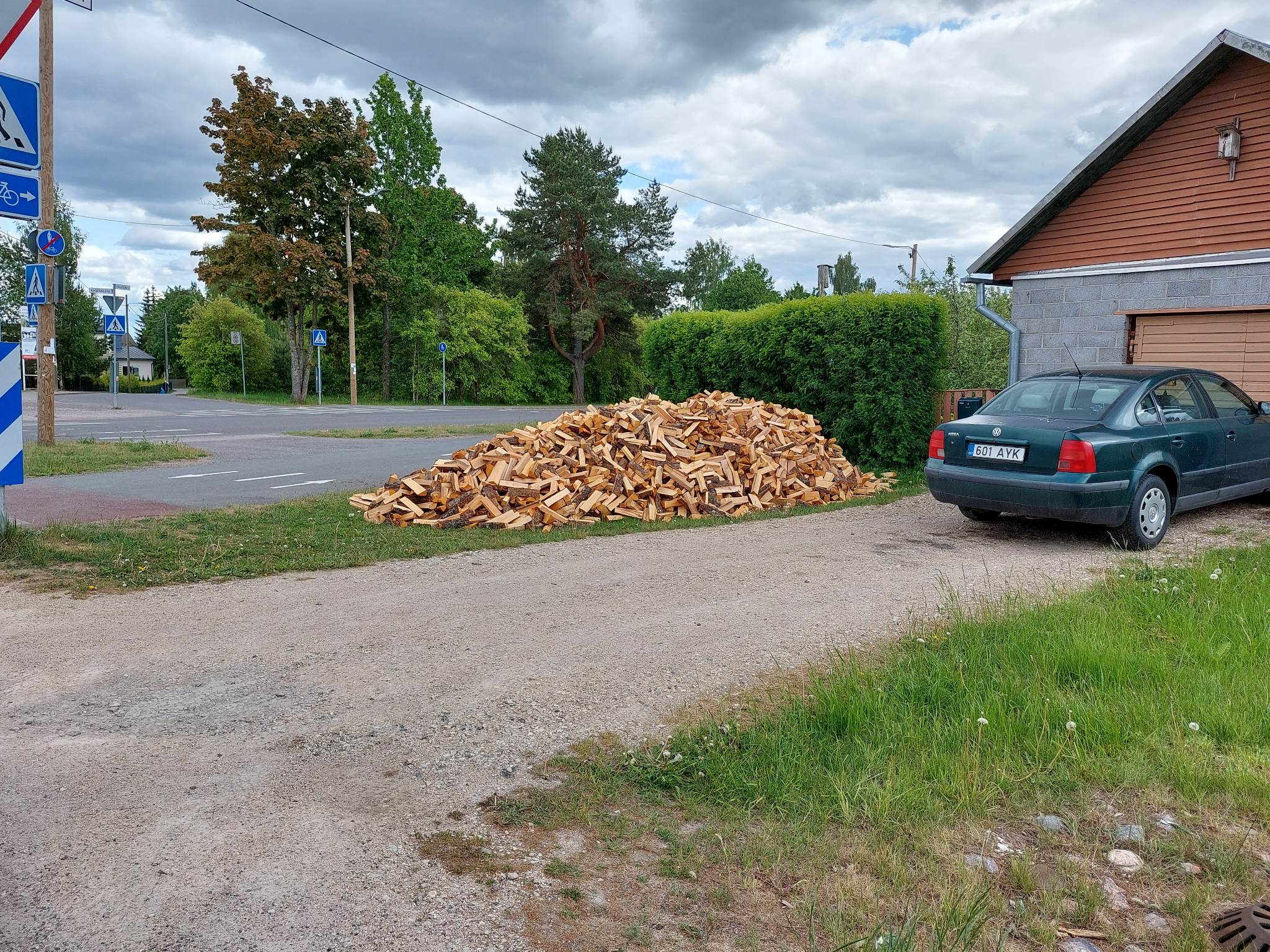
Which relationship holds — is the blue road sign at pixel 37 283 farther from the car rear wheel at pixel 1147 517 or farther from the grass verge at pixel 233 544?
the car rear wheel at pixel 1147 517

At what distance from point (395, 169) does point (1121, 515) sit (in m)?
47.4

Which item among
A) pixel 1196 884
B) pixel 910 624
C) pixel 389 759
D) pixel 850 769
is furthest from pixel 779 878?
pixel 910 624

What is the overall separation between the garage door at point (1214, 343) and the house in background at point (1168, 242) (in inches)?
0.7

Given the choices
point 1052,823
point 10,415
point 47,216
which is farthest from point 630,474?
point 47,216

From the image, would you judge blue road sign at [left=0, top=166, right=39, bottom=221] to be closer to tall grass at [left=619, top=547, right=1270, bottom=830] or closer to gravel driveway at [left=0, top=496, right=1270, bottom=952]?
gravel driveway at [left=0, top=496, right=1270, bottom=952]

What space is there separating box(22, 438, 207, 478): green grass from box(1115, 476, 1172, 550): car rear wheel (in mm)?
14292

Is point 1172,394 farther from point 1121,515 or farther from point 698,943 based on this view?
point 698,943

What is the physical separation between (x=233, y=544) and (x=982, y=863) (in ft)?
24.3

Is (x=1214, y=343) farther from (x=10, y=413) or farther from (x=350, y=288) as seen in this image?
(x=350, y=288)

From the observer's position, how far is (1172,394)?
847cm

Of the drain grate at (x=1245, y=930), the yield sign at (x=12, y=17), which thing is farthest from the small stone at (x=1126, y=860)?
the yield sign at (x=12, y=17)

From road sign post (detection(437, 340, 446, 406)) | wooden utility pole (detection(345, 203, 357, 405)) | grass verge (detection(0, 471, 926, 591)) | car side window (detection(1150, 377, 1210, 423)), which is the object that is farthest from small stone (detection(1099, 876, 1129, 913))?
road sign post (detection(437, 340, 446, 406))

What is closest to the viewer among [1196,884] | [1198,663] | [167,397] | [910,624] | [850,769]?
[1196,884]

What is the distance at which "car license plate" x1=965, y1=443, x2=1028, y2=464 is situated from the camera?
26.1 ft
